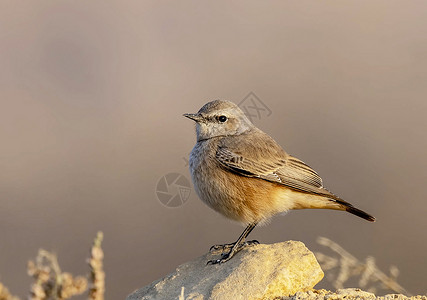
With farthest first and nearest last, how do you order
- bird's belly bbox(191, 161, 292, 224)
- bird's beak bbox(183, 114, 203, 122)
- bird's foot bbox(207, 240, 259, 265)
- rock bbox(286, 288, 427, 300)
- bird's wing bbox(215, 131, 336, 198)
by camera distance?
bird's beak bbox(183, 114, 203, 122), bird's wing bbox(215, 131, 336, 198), bird's belly bbox(191, 161, 292, 224), bird's foot bbox(207, 240, 259, 265), rock bbox(286, 288, 427, 300)

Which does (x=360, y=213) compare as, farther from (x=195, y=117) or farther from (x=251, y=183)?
(x=195, y=117)

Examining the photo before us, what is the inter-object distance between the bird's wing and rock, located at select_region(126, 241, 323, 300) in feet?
2.37

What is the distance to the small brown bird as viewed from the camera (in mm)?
5641

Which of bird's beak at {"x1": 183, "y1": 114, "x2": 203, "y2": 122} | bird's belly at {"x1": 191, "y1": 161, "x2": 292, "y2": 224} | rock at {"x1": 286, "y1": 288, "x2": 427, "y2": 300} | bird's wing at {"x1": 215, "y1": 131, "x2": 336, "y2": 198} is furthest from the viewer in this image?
bird's beak at {"x1": 183, "y1": 114, "x2": 203, "y2": 122}

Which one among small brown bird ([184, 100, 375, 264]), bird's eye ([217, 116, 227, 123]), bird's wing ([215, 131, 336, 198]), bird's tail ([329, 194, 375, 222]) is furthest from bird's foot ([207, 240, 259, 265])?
bird's eye ([217, 116, 227, 123])

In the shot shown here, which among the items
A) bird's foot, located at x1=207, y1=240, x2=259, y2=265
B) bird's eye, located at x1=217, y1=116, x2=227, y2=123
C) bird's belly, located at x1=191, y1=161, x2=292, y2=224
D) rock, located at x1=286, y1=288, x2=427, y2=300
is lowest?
rock, located at x1=286, y1=288, x2=427, y2=300

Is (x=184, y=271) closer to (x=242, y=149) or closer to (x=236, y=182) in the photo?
(x=236, y=182)

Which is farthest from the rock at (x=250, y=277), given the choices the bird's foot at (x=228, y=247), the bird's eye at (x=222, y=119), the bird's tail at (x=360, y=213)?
the bird's eye at (x=222, y=119)

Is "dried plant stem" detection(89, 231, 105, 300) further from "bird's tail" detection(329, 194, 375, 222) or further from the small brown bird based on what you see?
"bird's tail" detection(329, 194, 375, 222)

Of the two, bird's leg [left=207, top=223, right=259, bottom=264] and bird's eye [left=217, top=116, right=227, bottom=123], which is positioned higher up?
bird's eye [left=217, top=116, right=227, bottom=123]

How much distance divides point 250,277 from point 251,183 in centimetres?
120

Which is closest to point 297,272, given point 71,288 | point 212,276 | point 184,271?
point 212,276

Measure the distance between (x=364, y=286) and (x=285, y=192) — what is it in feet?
4.16

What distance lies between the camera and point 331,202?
5.73m
